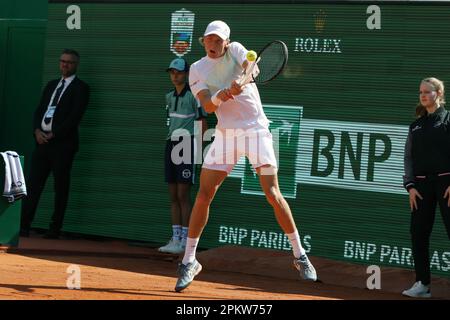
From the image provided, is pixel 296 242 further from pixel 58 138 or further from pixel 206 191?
pixel 58 138

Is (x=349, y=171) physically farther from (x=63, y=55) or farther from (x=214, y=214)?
(x=63, y=55)

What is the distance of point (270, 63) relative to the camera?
8328mm

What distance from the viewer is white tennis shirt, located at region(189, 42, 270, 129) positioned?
8.07m

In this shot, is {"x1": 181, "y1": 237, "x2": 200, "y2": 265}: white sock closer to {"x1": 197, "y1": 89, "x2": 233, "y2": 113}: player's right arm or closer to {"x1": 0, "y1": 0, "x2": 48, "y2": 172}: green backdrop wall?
{"x1": 197, "y1": 89, "x2": 233, "y2": 113}: player's right arm

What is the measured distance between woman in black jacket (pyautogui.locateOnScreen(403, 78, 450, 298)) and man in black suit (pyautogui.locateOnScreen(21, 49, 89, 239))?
439 centimetres

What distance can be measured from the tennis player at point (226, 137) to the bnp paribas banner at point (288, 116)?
6.40 ft

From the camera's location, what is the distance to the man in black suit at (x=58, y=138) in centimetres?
1182

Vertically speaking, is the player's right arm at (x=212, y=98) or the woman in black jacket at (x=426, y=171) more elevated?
the player's right arm at (x=212, y=98)

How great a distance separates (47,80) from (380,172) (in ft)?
14.8

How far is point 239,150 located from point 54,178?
Answer: 4.33 m

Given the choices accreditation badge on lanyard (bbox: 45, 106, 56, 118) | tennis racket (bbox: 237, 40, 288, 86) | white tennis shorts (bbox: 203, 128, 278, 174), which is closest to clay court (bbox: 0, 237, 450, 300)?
white tennis shorts (bbox: 203, 128, 278, 174)

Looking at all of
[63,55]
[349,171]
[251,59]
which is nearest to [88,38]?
[63,55]

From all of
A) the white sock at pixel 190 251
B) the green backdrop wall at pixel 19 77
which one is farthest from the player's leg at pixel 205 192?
the green backdrop wall at pixel 19 77

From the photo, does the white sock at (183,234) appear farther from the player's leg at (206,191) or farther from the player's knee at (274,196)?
the player's knee at (274,196)
